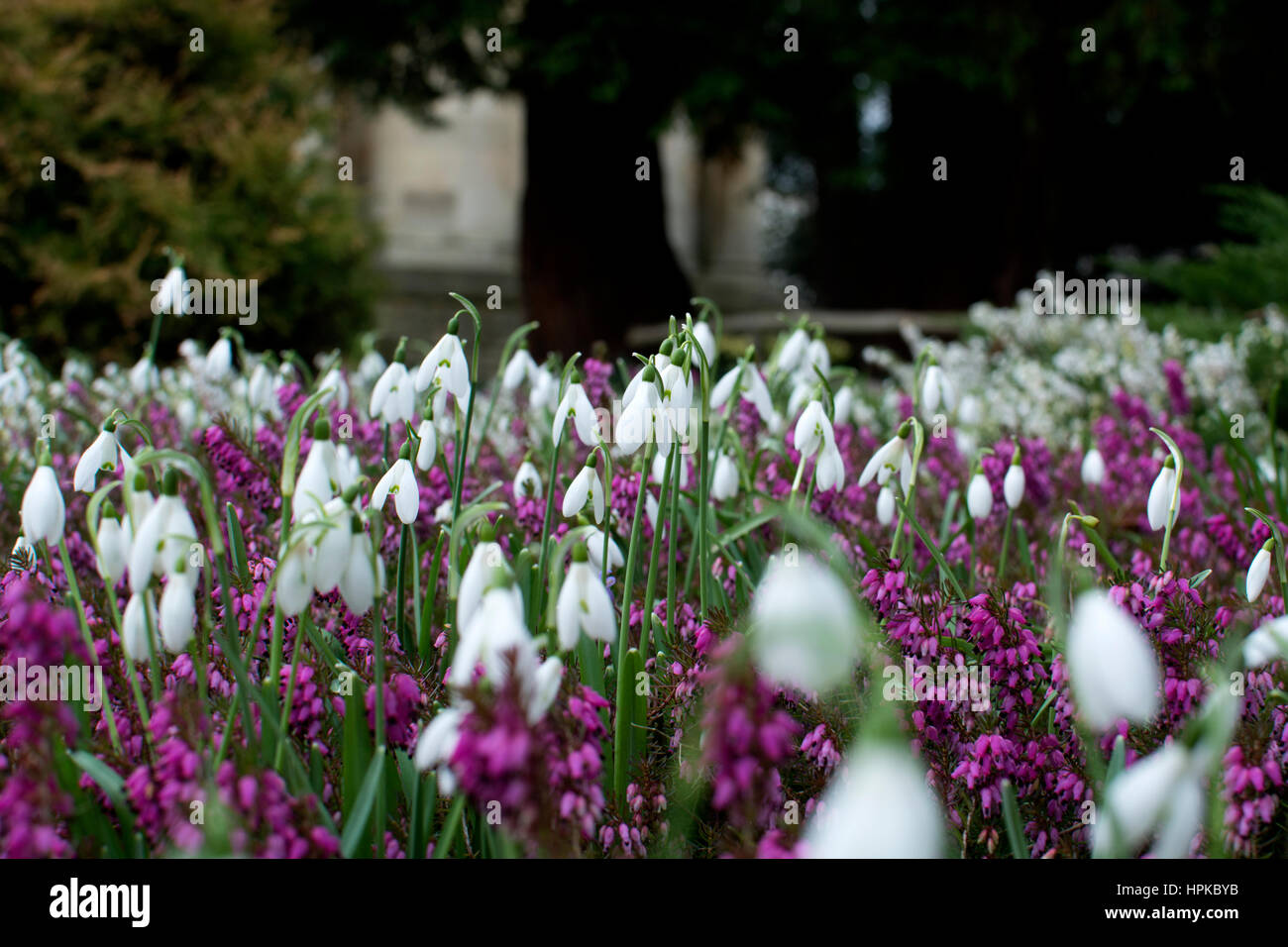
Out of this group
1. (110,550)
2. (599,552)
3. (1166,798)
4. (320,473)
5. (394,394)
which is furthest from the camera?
(394,394)

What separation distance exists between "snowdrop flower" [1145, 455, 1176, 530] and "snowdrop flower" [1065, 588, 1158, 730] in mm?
855

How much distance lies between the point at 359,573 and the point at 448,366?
0.67 meters

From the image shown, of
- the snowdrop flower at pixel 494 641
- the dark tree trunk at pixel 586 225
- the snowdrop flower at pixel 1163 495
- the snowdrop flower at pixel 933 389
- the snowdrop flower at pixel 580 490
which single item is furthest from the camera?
the dark tree trunk at pixel 586 225

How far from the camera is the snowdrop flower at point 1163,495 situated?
5.55 feet

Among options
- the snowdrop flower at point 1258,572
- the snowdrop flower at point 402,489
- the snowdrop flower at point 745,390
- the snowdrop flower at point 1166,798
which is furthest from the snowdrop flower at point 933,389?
the snowdrop flower at point 1166,798

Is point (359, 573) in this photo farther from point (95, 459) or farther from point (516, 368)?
point (516, 368)

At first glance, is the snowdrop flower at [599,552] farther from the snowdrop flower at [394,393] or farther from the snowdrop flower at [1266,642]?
the snowdrop flower at [1266,642]

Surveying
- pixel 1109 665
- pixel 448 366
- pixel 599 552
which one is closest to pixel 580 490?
pixel 599 552

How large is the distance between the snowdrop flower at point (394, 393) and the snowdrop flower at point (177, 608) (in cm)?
72

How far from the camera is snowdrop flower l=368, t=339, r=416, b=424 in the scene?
1.87 m

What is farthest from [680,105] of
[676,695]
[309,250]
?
[676,695]

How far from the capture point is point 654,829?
1436 millimetres

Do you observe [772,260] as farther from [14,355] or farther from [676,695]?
[676,695]

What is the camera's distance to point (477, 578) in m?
1.18
